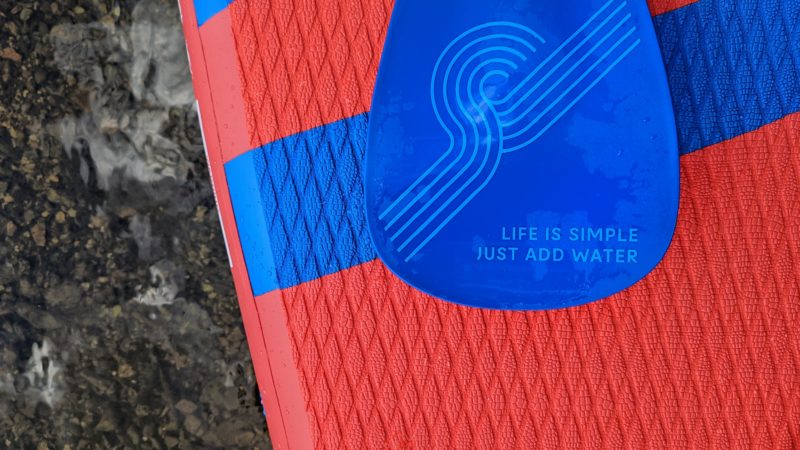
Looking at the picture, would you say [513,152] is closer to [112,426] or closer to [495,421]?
[495,421]

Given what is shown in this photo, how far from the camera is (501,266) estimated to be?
65 cm

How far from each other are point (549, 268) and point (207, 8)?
0.48m

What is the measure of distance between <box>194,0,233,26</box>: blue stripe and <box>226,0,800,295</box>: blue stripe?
165mm

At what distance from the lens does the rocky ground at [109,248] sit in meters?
1.02

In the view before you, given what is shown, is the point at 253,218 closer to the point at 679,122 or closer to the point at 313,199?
the point at 313,199

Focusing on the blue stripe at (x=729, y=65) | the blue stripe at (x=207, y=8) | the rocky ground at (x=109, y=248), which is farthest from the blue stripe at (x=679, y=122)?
the rocky ground at (x=109, y=248)

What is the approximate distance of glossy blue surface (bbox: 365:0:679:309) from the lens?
2.09ft

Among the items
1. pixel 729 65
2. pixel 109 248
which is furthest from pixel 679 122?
pixel 109 248

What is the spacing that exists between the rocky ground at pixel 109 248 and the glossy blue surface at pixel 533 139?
1.69 ft

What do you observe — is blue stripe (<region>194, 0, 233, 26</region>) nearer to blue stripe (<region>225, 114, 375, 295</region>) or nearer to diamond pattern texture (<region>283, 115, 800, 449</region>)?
blue stripe (<region>225, 114, 375, 295</region>)

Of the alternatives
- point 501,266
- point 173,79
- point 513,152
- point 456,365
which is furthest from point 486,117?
point 173,79

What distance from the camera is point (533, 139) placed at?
637 mm

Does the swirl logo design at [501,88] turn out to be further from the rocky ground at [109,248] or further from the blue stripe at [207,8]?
the rocky ground at [109,248]

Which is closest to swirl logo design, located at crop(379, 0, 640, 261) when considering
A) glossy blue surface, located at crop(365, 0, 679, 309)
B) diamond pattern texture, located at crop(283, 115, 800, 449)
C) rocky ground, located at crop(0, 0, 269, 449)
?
glossy blue surface, located at crop(365, 0, 679, 309)
